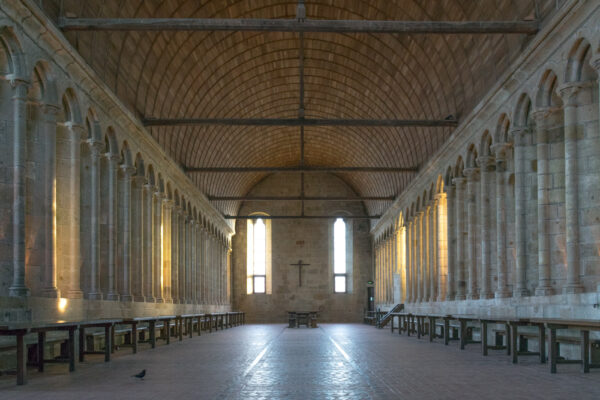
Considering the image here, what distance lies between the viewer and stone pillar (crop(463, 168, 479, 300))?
25062mm

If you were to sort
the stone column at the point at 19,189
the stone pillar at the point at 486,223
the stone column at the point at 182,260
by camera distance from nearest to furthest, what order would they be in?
the stone column at the point at 19,189, the stone pillar at the point at 486,223, the stone column at the point at 182,260

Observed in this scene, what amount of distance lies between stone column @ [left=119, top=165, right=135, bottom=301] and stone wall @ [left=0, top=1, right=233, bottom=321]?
0.03 meters

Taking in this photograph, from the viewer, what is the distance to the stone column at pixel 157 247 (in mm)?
30203

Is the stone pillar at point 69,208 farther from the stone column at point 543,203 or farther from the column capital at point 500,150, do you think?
the column capital at point 500,150

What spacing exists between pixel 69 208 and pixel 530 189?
12002 millimetres

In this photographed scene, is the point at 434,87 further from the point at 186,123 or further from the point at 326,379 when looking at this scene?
the point at 326,379

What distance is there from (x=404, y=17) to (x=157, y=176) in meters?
11.9

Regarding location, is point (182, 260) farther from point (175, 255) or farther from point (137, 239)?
point (137, 239)

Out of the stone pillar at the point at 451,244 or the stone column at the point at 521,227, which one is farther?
the stone pillar at the point at 451,244

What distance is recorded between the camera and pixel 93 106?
2048cm

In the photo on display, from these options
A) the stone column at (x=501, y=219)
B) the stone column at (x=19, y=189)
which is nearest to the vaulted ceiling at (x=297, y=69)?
the stone column at (x=501, y=219)

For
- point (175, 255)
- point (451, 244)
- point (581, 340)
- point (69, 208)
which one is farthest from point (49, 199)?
point (175, 255)

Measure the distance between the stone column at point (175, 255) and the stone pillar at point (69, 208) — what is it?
15887mm

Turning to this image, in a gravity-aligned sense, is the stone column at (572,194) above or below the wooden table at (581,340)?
above
